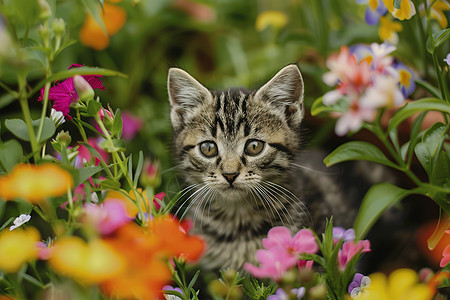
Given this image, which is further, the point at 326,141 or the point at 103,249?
the point at 326,141

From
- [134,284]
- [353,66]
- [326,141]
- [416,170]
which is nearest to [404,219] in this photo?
[416,170]

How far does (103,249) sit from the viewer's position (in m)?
0.53

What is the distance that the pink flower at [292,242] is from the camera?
83cm

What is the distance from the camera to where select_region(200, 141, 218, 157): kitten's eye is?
1295 mm

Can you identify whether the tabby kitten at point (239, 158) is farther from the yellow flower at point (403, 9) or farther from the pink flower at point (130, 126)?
the pink flower at point (130, 126)

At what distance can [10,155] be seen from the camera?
→ 2.75ft

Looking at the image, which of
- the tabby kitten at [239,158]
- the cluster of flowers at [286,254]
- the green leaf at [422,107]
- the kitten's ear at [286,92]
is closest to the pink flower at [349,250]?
the cluster of flowers at [286,254]

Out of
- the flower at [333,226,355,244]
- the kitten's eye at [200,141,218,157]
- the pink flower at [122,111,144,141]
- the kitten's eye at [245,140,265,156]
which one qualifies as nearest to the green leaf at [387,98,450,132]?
the flower at [333,226,355,244]

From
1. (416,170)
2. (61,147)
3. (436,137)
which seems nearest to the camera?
(61,147)

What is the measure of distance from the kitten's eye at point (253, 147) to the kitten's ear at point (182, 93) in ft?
0.59

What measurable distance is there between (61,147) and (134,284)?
1.38 feet

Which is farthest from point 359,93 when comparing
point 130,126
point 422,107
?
point 130,126

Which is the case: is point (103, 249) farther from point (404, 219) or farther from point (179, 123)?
point (404, 219)

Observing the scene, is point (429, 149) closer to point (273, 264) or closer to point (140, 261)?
point (273, 264)
